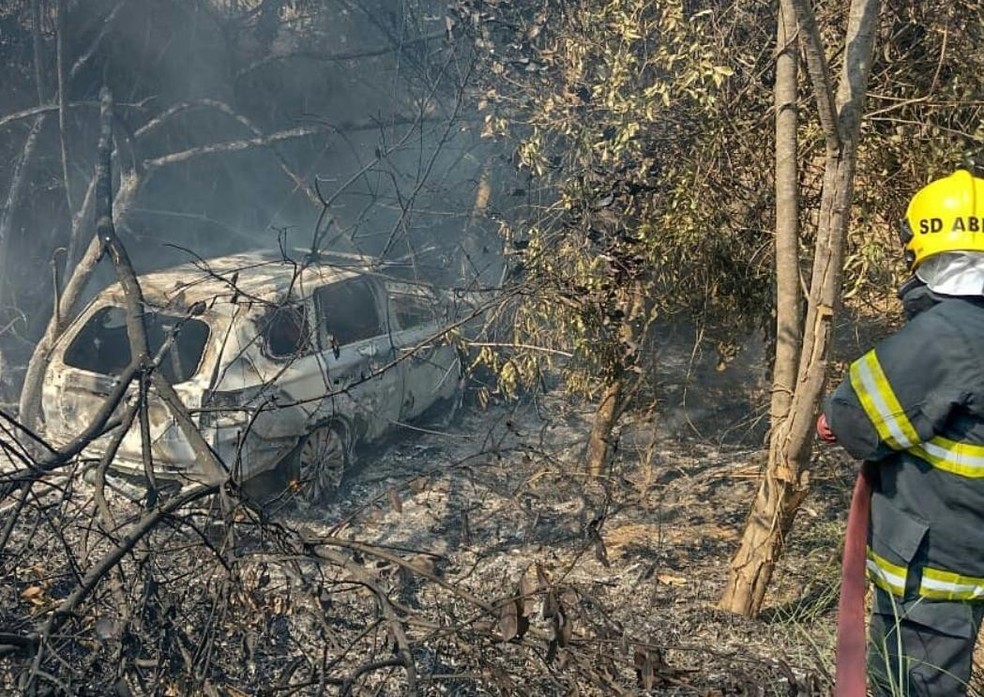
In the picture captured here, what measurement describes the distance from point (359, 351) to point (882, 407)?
4228 millimetres

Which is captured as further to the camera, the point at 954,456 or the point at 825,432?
the point at 825,432

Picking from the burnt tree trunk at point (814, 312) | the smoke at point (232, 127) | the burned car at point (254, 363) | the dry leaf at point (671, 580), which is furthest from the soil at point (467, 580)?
the smoke at point (232, 127)

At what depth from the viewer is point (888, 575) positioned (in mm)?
3223

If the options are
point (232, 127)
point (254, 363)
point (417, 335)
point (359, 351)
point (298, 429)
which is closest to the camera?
point (254, 363)

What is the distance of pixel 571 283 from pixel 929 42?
7.34 ft

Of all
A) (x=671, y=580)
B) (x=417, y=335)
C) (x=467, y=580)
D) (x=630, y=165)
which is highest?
(x=630, y=165)

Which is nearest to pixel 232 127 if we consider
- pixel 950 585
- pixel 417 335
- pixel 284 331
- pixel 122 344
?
pixel 417 335

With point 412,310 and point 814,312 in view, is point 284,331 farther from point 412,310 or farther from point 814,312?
point 814,312

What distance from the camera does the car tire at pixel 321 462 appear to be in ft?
20.3

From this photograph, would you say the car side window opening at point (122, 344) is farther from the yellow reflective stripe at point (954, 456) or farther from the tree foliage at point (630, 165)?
the yellow reflective stripe at point (954, 456)

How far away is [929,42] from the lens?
16.0 feet

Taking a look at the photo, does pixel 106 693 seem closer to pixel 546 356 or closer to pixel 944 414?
pixel 944 414

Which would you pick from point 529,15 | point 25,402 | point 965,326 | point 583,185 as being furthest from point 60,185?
point 965,326

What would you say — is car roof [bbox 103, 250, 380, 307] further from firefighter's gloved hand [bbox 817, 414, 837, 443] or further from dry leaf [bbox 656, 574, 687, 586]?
firefighter's gloved hand [bbox 817, 414, 837, 443]
